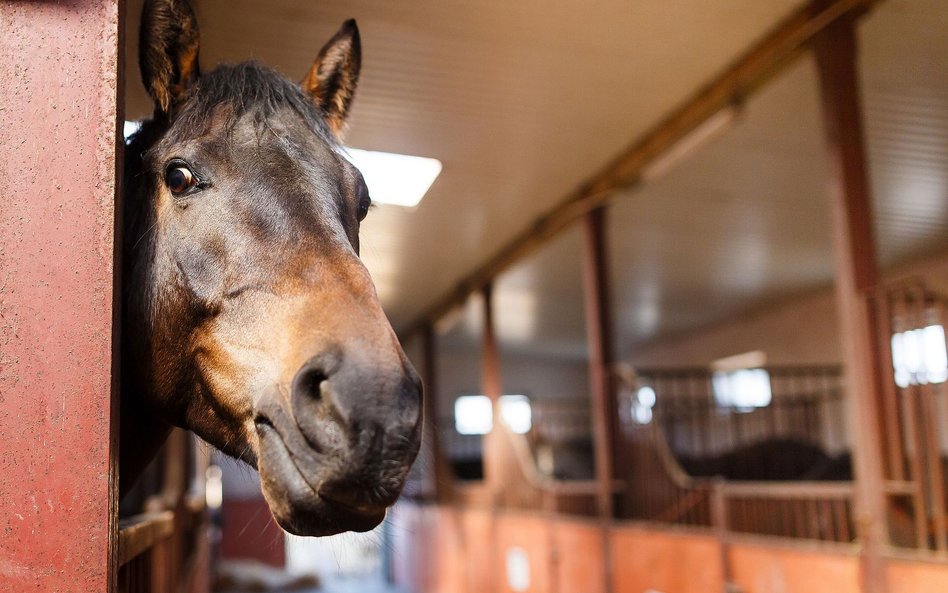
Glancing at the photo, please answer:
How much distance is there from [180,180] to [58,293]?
0.99ft

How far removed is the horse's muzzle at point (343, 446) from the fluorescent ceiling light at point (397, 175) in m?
4.57

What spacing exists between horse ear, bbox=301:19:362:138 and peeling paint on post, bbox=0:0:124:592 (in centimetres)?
54

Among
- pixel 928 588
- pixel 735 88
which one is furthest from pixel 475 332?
pixel 928 588

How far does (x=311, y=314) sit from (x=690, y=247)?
8.22 meters

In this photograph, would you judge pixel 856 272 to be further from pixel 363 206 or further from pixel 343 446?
pixel 343 446

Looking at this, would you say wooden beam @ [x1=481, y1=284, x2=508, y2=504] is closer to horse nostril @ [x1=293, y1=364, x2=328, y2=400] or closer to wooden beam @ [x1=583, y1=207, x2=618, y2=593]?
wooden beam @ [x1=583, y1=207, x2=618, y2=593]

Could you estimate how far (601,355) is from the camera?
643cm

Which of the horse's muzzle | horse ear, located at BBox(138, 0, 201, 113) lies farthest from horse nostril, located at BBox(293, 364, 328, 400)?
horse ear, located at BBox(138, 0, 201, 113)

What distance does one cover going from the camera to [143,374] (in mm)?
1350

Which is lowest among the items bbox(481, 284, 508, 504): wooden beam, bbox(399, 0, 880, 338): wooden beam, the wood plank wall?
the wood plank wall

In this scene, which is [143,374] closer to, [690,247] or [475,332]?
[690,247]

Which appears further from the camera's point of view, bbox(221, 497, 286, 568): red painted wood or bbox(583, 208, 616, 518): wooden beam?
bbox(221, 497, 286, 568): red painted wood

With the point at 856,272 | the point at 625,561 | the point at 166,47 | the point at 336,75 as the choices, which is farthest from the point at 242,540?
the point at 166,47

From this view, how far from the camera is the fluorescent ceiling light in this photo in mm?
5743
